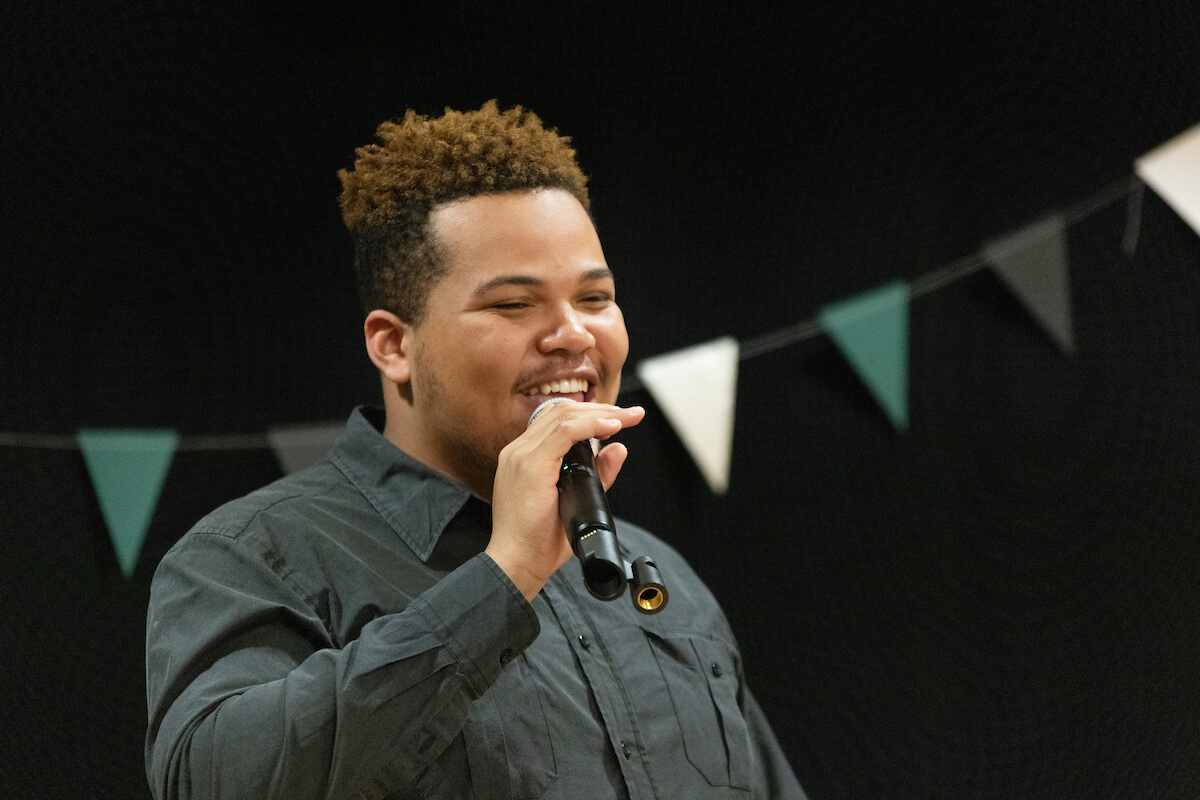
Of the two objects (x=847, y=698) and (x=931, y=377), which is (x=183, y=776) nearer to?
(x=847, y=698)

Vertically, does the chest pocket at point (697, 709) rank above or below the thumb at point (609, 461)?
below

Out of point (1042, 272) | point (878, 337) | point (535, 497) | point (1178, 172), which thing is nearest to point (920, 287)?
point (878, 337)

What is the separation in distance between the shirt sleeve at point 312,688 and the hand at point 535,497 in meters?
0.02

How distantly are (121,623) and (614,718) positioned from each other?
2.95ft

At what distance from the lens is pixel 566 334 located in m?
1.19

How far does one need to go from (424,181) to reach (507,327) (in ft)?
0.84

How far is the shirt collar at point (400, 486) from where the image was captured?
1.23 meters

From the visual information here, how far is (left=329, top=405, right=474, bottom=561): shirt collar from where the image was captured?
1230 mm

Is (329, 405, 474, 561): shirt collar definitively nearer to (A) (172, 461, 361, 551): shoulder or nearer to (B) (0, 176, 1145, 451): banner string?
(A) (172, 461, 361, 551): shoulder

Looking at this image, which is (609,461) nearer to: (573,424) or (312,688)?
(573,424)

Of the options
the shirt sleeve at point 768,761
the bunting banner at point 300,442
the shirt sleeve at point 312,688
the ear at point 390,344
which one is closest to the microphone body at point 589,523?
the shirt sleeve at point 312,688

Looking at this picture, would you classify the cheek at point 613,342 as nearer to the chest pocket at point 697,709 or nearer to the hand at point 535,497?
the hand at point 535,497

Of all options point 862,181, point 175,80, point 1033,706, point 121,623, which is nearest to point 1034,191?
point 862,181

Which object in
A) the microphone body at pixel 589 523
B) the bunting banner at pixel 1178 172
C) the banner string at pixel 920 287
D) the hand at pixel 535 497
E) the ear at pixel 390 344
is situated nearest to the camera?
the microphone body at pixel 589 523
